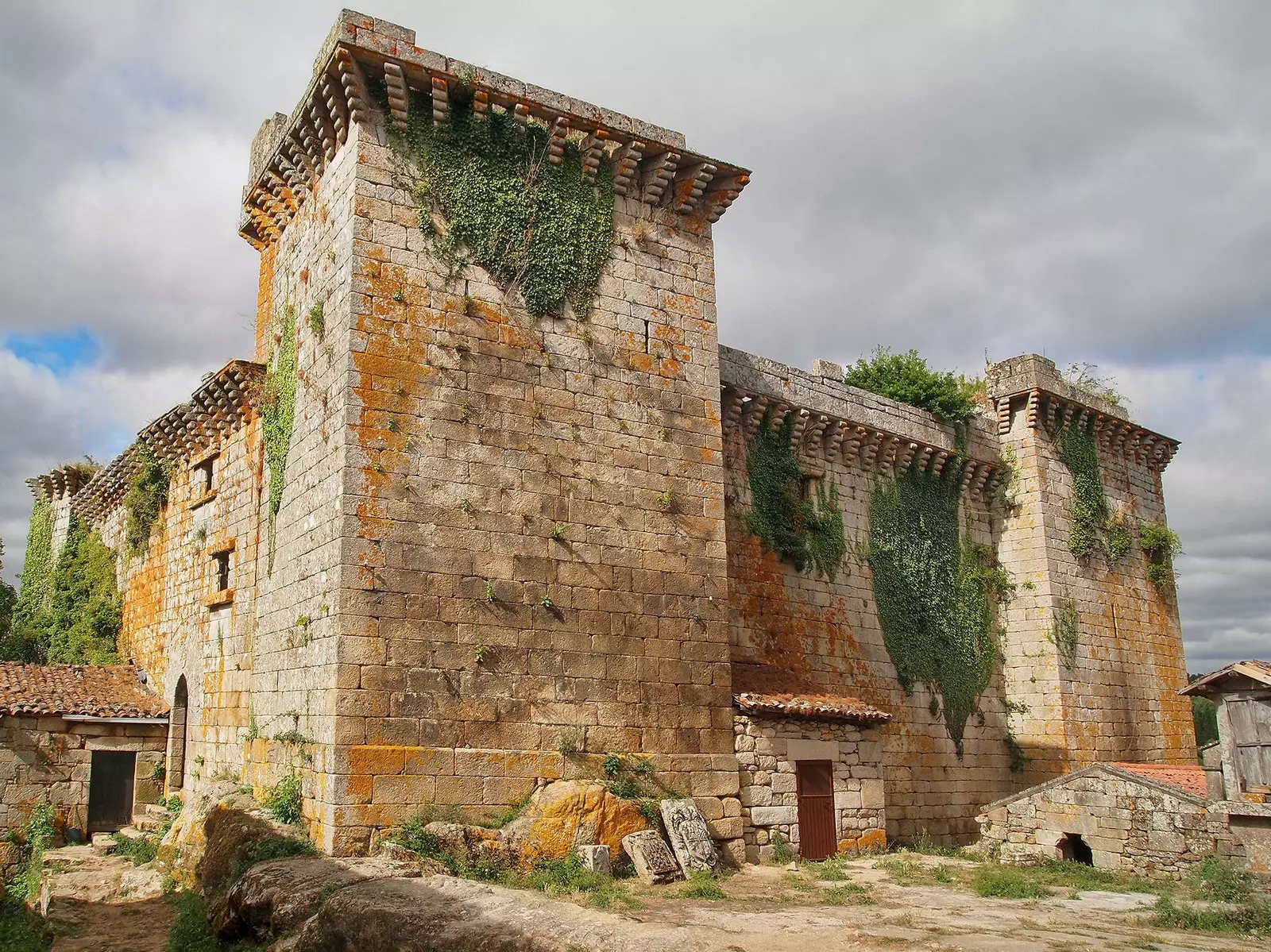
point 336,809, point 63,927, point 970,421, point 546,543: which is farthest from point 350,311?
point 970,421

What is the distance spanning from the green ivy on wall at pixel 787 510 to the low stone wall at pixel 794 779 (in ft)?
9.78

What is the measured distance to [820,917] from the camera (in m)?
8.67

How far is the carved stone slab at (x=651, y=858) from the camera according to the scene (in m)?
10.1

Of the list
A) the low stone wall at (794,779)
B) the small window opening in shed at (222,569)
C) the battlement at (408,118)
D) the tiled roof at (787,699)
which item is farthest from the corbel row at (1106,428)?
the small window opening in shed at (222,569)

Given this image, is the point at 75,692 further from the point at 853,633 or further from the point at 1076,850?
the point at 1076,850

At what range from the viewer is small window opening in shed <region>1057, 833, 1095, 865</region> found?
13.2 meters

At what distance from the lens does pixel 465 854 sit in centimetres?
948

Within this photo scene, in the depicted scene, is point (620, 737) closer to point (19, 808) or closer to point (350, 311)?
point (350, 311)

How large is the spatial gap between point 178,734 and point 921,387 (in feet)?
43.3

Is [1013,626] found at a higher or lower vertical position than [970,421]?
lower

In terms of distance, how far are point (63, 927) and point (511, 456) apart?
20.5ft

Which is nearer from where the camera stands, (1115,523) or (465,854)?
(465,854)

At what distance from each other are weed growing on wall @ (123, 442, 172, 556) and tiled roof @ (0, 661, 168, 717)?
7.24 feet

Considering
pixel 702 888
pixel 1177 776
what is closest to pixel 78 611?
pixel 702 888
